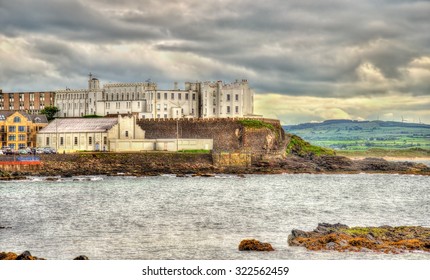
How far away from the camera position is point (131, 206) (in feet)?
88.5

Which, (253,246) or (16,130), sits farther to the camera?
(16,130)

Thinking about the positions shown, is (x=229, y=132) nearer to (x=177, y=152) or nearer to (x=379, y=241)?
(x=177, y=152)

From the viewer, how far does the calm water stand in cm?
1716

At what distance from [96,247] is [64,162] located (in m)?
28.1

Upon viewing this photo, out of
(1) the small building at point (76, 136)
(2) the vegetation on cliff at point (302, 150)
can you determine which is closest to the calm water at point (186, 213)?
(1) the small building at point (76, 136)

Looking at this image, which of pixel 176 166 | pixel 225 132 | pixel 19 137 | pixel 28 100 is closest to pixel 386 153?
pixel 225 132

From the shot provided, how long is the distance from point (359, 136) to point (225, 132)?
942 inches

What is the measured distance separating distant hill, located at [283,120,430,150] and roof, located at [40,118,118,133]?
21.6 metres

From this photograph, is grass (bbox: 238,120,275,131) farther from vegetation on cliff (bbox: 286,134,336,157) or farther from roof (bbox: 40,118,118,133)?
roof (bbox: 40,118,118,133)

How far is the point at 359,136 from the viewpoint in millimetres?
73688

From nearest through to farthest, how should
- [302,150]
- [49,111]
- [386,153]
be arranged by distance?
[302,150] → [49,111] → [386,153]

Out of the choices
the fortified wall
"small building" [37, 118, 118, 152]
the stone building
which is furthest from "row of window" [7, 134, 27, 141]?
the stone building

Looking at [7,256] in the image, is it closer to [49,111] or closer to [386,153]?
[49,111]

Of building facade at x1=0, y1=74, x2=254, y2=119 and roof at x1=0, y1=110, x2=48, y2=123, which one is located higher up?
building facade at x1=0, y1=74, x2=254, y2=119
